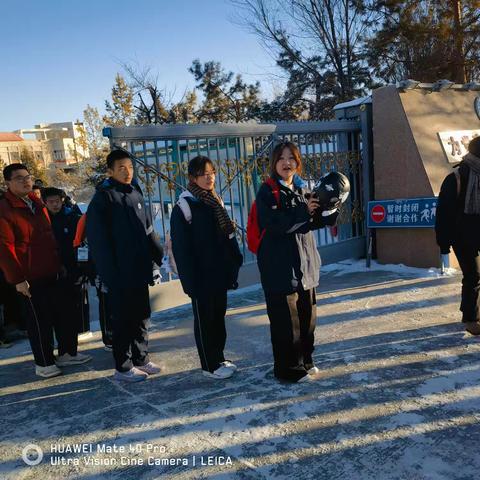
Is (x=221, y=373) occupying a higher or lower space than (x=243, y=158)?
lower

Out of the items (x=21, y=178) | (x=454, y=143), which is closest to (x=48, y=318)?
(x=21, y=178)

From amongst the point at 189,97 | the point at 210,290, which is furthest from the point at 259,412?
the point at 189,97

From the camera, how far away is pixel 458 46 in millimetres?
14414

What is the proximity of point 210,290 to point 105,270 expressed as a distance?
0.77 m

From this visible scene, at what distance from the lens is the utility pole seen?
14.2m

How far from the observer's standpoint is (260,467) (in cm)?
223

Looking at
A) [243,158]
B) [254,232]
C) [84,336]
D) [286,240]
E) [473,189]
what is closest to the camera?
[286,240]

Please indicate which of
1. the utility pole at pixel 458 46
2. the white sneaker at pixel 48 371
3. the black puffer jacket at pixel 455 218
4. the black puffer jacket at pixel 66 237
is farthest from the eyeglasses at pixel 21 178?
the utility pole at pixel 458 46

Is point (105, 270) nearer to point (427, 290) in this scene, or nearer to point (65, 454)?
point (65, 454)

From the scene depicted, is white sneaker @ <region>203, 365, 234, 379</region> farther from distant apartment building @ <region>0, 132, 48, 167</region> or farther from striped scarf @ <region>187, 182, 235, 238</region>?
distant apartment building @ <region>0, 132, 48, 167</region>

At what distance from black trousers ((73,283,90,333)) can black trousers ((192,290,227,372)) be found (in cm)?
147

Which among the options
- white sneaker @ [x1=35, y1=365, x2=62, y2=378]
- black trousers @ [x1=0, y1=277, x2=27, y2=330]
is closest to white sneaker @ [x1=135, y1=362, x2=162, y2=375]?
white sneaker @ [x1=35, y1=365, x2=62, y2=378]

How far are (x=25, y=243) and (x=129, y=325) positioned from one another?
1061mm

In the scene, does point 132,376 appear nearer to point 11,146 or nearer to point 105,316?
point 105,316
